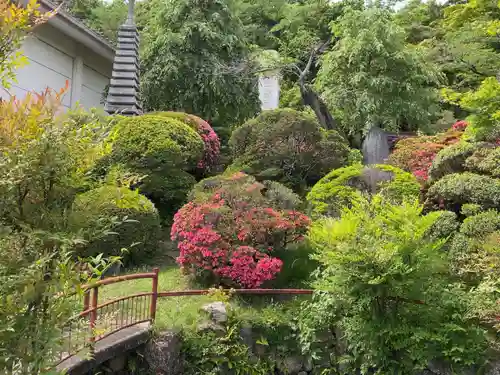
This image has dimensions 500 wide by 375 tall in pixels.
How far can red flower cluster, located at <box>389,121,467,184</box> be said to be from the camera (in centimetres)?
1113

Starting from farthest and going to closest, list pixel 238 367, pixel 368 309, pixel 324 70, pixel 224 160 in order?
pixel 324 70 < pixel 224 160 < pixel 238 367 < pixel 368 309

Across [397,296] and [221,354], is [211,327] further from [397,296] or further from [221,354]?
[397,296]

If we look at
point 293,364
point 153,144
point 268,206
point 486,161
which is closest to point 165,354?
point 293,364

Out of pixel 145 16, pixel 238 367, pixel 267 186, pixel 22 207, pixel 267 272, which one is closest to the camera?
pixel 22 207

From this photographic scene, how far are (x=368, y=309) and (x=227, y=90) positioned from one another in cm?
1012

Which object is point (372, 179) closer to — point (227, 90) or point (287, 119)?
point (287, 119)

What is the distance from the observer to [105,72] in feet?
50.3

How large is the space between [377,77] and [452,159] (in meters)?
4.83

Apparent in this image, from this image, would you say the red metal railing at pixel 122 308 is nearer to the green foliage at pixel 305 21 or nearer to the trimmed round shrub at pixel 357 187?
the trimmed round shrub at pixel 357 187

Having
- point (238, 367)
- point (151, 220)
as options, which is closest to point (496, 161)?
point (238, 367)

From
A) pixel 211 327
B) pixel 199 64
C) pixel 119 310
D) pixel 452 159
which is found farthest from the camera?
pixel 199 64

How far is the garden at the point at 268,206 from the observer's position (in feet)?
9.11

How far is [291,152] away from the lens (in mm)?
11539

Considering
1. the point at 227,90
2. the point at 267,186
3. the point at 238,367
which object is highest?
the point at 227,90
